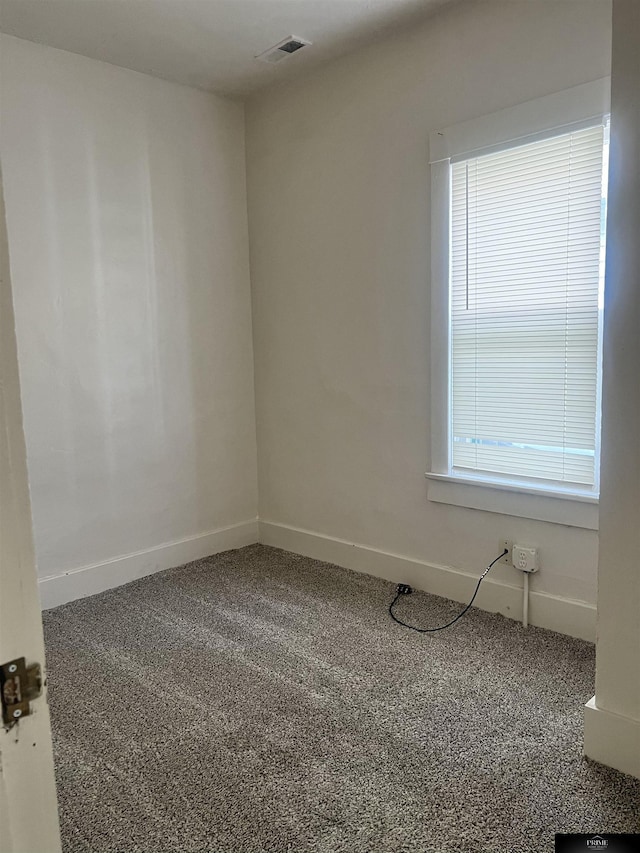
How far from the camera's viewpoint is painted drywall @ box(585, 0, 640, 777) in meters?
1.55

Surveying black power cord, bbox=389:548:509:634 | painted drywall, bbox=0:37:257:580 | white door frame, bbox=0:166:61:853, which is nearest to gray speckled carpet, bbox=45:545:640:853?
black power cord, bbox=389:548:509:634

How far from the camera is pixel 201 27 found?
8.73ft

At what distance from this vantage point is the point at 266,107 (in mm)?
3385

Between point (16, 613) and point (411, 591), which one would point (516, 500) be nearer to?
point (411, 591)

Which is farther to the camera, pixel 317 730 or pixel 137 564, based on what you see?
pixel 137 564

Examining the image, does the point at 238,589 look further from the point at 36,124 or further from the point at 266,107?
the point at 266,107

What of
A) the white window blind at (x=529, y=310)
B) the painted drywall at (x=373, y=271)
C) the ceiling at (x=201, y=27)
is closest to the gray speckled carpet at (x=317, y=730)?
the painted drywall at (x=373, y=271)

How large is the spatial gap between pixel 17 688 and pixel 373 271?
2659 millimetres

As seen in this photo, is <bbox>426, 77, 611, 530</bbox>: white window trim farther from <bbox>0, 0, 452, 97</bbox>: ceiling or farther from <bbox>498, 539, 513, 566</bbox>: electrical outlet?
<bbox>0, 0, 452, 97</bbox>: ceiling

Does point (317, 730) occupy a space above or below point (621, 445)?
below

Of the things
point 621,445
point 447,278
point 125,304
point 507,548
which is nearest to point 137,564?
point 125,304

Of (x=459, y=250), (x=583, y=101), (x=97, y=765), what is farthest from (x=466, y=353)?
(x=97, y=765)

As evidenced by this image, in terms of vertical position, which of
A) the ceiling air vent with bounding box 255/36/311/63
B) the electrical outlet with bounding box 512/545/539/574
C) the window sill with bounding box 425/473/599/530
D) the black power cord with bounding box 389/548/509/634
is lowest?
the black power cord with bounding box 389/548/509/634

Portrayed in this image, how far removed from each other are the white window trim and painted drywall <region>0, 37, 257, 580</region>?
1314 mm
